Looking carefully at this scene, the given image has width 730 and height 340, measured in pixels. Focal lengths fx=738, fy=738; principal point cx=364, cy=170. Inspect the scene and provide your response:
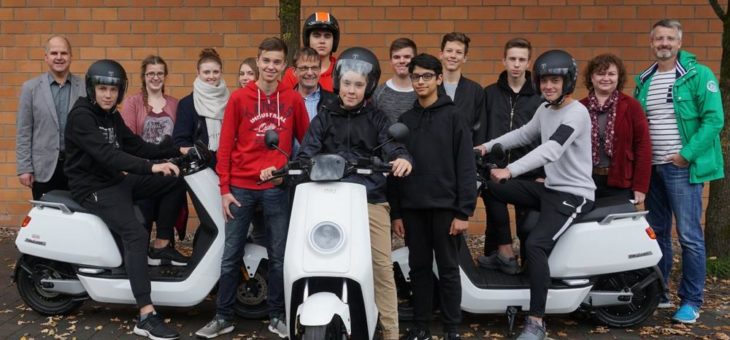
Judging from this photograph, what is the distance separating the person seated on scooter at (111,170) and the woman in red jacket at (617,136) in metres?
2.81

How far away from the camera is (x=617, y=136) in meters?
4.96

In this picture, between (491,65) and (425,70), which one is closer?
(425,70)

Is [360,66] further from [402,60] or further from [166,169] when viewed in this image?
[166,169]

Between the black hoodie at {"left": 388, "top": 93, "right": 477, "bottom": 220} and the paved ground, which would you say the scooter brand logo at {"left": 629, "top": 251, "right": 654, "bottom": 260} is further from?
the black hoodie at {"left": 388, "top": 93, "right": 477, "bottom": 220}

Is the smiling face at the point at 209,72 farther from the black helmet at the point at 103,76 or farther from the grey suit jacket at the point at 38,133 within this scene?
the grey suit jacket at the point at 38,133

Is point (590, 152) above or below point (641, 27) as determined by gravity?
below

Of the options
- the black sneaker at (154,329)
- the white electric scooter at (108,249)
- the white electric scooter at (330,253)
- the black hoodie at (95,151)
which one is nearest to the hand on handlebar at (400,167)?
the white electric scooter at (330,253)

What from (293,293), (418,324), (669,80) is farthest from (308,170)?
(669,80)

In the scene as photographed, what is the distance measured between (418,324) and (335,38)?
2160 millimetres

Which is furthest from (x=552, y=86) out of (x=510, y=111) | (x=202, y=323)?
(x=202, y=323)

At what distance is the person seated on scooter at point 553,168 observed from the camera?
4.43m

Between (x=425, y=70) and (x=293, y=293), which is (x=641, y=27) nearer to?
(x=425, y=70)

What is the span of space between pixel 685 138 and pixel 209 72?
3336mm

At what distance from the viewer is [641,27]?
7.45 m
